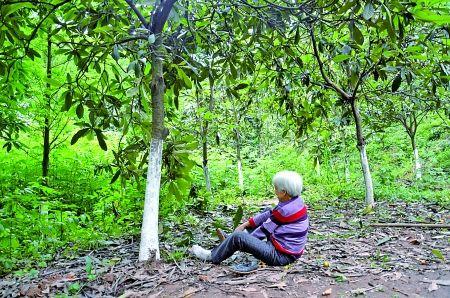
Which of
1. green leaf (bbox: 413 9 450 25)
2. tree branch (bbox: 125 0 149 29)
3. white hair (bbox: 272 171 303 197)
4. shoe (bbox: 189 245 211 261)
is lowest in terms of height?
shoe (bbox: 189 245 211 261)

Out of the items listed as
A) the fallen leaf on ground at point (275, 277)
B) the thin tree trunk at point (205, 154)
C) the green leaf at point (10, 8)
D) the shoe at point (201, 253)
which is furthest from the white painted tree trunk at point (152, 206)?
the thin tree trunk at point (205, 154)

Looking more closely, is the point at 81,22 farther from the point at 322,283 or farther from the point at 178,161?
the point at 322,283

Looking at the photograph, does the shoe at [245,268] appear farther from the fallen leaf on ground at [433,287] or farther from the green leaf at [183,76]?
the green leaf at [183,76]

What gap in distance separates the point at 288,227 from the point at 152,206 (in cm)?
134

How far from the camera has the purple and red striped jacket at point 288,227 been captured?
3.92 m

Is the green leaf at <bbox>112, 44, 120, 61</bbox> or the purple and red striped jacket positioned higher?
the green leaf at <bbox>112, 44, 120, 61</bbox>

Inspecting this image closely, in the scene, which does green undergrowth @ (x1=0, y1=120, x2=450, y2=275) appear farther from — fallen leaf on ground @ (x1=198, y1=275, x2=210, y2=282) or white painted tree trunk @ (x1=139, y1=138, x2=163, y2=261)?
fallen leaf on ground @ (x1=198, y1=275, x2=210, y2=282)

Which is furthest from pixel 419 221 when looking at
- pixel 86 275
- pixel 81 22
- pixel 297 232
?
pixel 81 22

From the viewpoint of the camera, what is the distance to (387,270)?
3809mm

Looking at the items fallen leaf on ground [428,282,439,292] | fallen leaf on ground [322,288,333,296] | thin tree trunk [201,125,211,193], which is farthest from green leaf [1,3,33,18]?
thin tree trunk [201,125,211,193]

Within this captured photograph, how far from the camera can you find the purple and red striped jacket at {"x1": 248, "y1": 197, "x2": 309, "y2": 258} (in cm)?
392

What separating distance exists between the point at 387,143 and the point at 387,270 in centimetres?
1461

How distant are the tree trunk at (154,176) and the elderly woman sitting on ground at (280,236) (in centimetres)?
54

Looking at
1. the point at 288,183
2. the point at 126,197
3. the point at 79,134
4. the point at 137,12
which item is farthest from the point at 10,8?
the point at 126,197
